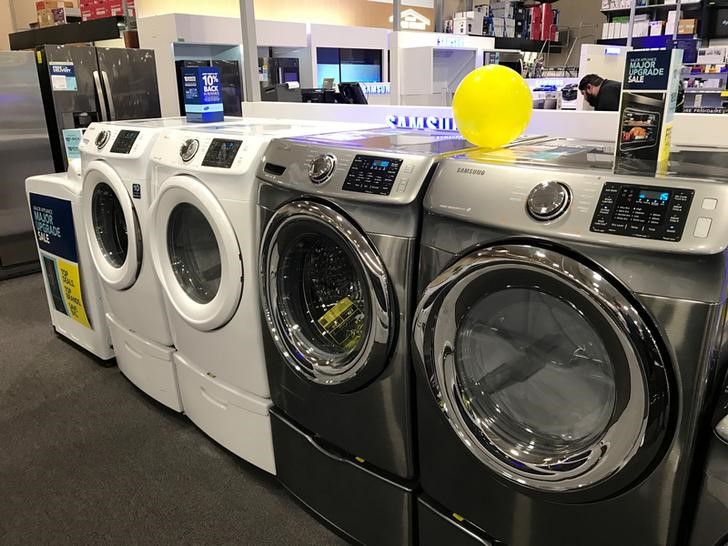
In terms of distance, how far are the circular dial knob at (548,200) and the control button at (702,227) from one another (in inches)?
9.6

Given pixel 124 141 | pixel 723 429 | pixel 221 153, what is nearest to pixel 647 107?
pixel 723 429

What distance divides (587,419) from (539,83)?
534 centimetres

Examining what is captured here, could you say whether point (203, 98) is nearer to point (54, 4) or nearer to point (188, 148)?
point (188, 148)

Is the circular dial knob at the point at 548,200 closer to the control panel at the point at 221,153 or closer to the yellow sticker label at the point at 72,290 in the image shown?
the control panel at the point at 221,153

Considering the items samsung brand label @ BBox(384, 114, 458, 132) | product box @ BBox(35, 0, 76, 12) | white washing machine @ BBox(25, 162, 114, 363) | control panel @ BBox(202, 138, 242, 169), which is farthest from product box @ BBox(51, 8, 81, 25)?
control panel @ BBox(202, 138, 242, 169)

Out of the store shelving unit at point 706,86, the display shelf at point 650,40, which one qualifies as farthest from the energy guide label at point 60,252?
the store shelving unit at point 706,86

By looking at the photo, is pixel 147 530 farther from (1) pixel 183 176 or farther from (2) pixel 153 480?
(1) pixel 183 176

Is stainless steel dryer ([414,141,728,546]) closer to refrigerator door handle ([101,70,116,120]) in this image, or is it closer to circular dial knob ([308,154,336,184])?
circular dial knob ([308,154,336,184])

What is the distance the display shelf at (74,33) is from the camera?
575cm

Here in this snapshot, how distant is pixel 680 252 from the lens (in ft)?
3.43

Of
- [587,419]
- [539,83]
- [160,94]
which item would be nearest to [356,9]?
[539,83]

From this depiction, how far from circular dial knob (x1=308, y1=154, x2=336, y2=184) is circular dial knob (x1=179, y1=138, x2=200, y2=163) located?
614mm

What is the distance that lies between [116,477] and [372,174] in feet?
5.14

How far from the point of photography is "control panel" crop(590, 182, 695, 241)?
3.52 ft
